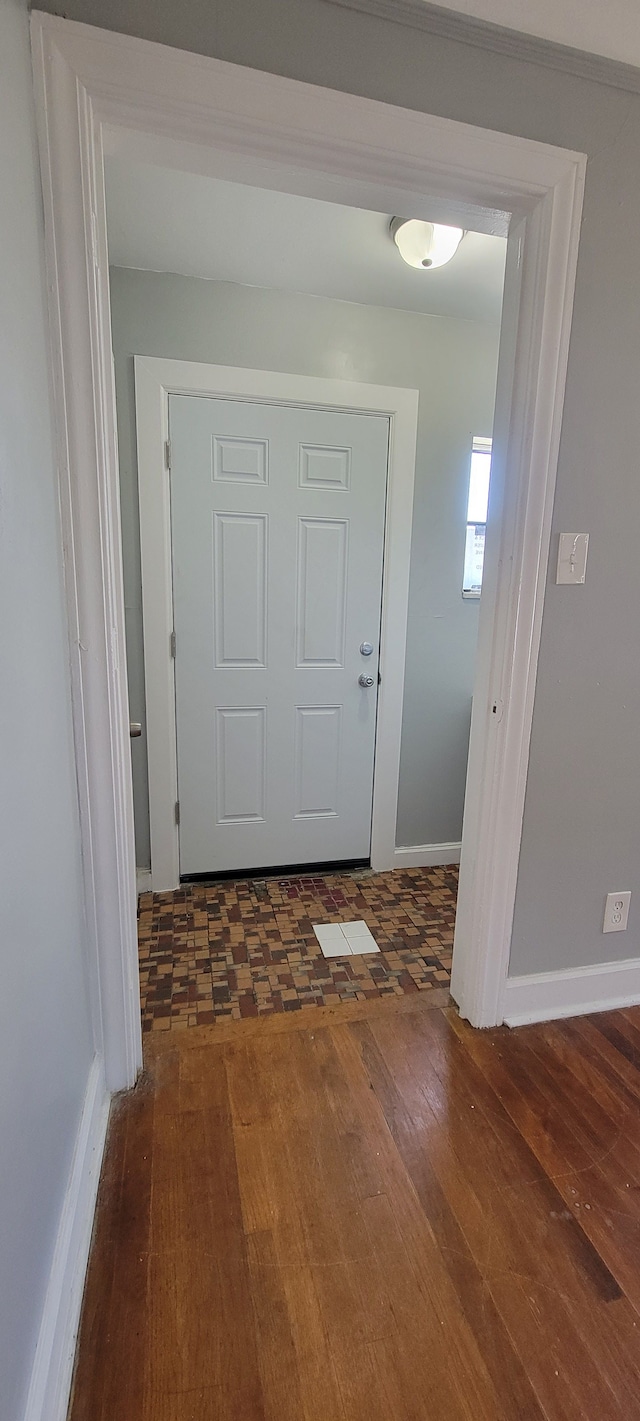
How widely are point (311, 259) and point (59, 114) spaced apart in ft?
3.50

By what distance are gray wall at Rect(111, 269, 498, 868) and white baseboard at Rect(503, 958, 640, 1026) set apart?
103cm

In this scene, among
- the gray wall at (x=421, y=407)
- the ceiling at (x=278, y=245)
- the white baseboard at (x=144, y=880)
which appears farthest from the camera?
the white baseboard at (x=144, y=880)

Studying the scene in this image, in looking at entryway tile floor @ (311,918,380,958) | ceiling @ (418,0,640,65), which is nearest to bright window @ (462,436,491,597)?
ceiling @ (418,0,640,65)

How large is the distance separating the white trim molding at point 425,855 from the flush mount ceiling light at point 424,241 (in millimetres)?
2116

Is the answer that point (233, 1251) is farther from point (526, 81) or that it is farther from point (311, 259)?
point (311, 259)

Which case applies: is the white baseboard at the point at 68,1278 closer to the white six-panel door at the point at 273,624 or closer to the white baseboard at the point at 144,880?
the white baseboard at the point at 144,880

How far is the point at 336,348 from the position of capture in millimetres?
2191

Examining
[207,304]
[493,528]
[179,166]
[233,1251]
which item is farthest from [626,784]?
[207,304]

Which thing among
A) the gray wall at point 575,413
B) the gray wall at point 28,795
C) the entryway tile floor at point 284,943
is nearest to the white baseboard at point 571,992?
the gray wall at point 575,413

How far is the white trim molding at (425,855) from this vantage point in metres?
2.66

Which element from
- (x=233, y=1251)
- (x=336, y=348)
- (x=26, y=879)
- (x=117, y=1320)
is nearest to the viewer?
(x=26, y=879)

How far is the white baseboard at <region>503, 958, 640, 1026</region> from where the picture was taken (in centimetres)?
165

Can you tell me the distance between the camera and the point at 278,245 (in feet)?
5.96

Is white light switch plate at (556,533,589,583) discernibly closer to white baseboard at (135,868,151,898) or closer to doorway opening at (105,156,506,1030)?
doorway opening at (105,156,506,1030)
